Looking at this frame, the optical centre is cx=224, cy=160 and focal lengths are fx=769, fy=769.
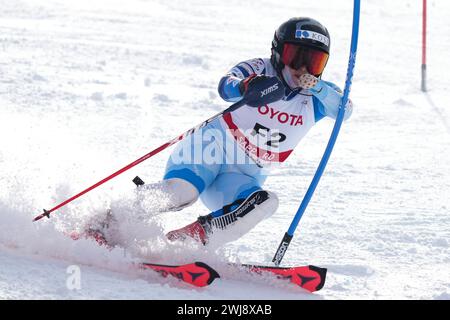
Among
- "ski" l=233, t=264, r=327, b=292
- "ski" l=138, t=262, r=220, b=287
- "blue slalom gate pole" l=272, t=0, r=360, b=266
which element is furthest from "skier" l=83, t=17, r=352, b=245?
"ski" l=138, t=262, r=220, b=287

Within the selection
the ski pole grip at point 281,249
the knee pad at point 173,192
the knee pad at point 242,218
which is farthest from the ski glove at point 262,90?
the ski pole grip at point 281,249

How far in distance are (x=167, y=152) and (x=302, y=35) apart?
343cm

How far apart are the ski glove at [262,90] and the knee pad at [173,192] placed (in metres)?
0.63

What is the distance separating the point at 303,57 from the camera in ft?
14.0

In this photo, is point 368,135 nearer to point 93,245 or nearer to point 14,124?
point 14,124

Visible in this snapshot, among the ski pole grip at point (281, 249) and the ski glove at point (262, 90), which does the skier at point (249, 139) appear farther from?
the ski pole grip at point (281, 249)

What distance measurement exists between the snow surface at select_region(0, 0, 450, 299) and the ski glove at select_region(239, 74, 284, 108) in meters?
0.85

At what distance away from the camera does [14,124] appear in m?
7.71

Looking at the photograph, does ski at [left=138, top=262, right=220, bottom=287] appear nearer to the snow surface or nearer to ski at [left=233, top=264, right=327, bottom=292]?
the snow surface

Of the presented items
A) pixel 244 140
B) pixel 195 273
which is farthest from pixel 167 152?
pixel 195 273

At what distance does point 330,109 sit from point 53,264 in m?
1.80

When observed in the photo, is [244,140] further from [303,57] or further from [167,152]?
[167,152]

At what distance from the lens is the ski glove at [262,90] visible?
4000mm
